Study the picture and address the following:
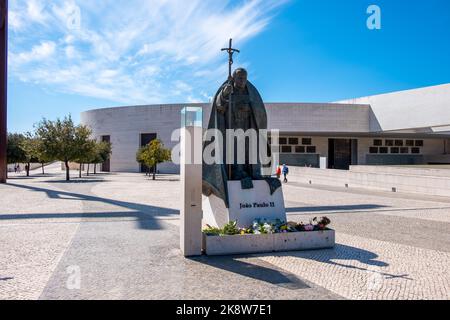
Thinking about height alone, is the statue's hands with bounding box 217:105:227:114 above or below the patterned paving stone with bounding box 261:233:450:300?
above

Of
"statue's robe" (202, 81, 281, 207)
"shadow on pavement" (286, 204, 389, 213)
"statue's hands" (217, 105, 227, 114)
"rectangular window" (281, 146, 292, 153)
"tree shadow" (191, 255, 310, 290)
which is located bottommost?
"tree shadow" (191, 255, 310, 290)

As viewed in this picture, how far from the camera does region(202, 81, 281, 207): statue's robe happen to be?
7464 millimetres

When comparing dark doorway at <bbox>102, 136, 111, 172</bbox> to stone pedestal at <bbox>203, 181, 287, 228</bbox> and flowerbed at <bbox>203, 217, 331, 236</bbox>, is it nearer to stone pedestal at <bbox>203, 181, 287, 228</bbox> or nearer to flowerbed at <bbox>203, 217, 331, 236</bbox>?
stone pedestal at <bbox>203, 181, 287, 228</bbox>

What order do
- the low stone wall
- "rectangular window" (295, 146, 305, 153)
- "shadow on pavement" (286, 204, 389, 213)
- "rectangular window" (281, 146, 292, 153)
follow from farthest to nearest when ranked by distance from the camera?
"rectangular window" (295, 146, 305, 153), "rectangular window" (281, 146, 292, 153), the low stone wall, "shadow on pavement" (286, 204, 389, 213)

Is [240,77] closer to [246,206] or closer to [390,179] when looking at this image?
[246,206]

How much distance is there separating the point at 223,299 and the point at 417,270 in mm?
3202

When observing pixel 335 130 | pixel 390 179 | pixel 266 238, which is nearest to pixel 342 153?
pixel 335 130

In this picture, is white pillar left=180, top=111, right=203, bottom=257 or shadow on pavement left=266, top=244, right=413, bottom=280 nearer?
shadow on pavement left=266, top=244, right=413, bottom=280

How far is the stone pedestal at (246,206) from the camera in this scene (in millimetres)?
7422

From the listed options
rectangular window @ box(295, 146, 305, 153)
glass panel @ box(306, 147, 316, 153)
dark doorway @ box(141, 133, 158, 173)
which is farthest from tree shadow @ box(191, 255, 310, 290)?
dark doorway @ box(141, 133, 158, 173)

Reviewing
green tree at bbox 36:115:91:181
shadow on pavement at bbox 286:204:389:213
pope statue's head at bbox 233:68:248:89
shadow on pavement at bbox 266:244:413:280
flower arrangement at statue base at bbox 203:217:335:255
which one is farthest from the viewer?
green tree at bbox 36:115:91:181

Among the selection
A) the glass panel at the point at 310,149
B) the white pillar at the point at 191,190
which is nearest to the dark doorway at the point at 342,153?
the glass panel at the point at 310,149

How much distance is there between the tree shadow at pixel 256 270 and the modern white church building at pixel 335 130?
29.6m

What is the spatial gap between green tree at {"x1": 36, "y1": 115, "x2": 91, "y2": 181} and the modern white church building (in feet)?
39.1
